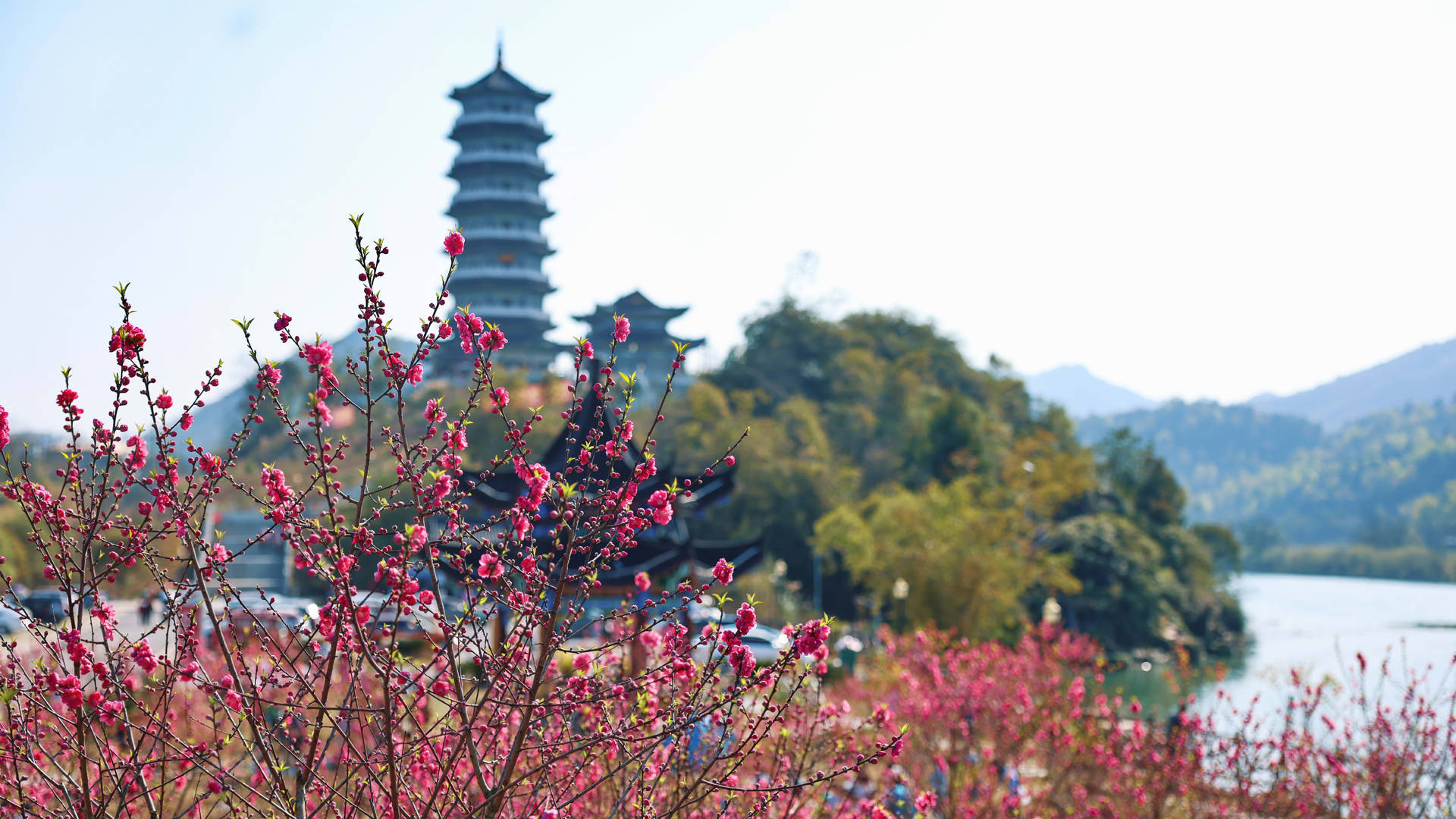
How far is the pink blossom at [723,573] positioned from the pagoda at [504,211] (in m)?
40.9

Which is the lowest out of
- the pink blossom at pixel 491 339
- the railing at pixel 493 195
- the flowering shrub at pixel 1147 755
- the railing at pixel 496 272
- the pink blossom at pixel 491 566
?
the flowering shrub at pixel 1147 755

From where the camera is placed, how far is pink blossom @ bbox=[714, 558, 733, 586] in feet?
8.36

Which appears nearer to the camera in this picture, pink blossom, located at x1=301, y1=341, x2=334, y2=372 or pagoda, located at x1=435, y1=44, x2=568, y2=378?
pink blossom, located at x1=301, y1=341, x2=334, y2=372

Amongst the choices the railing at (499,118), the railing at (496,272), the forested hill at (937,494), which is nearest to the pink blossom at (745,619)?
the forested hill at (937,494)

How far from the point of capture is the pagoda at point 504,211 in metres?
43.2

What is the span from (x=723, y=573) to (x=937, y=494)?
69.4ft

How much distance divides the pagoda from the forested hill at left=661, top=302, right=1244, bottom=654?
7.67 meters

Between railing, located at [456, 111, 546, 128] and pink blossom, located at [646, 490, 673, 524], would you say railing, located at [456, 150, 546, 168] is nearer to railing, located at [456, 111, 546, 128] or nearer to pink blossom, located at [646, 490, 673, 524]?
railing, located at [456, 111, 546, 128]

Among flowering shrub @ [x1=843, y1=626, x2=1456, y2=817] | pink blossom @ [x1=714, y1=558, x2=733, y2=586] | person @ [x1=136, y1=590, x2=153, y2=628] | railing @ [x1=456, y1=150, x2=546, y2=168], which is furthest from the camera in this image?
railing @ [x1=456, y1=150, x2=546, y2=168]

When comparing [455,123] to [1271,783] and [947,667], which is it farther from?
[1271,783]

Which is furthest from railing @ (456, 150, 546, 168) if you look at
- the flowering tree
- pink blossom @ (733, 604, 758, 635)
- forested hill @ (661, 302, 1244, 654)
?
pink blossom @ (733, 604, 758, 635)

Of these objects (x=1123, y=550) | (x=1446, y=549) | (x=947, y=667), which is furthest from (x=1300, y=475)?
(x=947, y=667)

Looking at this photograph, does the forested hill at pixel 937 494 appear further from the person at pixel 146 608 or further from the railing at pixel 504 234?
the person at pixel 146 608

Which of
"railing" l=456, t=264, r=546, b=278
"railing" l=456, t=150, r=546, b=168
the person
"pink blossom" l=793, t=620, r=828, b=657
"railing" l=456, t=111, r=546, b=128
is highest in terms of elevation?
"railing" l=456, t=111, r=546, b=128
